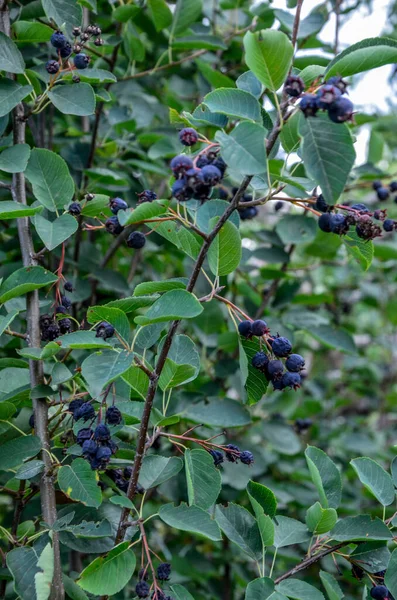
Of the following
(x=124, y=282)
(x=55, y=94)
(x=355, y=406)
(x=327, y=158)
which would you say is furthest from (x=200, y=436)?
(x=355, y=406)

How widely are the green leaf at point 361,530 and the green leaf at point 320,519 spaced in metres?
0.03

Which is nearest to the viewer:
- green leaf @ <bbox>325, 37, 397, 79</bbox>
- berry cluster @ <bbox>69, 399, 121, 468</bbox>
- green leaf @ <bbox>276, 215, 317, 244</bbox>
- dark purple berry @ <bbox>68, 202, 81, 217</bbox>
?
green leaf @ <bbox>325, 37, 397, 79</bbox>

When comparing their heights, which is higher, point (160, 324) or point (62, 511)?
point (160, 324)

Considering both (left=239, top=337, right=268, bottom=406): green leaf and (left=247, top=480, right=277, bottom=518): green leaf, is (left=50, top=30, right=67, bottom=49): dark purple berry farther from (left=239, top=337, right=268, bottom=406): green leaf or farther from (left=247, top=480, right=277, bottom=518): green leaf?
(left=247, top=480, right=277, bottom=518): green leaf

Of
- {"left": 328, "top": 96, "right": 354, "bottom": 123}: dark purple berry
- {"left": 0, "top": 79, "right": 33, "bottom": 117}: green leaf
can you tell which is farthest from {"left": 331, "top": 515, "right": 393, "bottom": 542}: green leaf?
{"left": 0, "top": 79, "right": 33, "bottom": 117}: green leaf

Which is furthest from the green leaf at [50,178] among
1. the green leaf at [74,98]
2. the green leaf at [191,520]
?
the green leaf at [191,520]

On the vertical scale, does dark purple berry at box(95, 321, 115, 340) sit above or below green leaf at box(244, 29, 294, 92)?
below

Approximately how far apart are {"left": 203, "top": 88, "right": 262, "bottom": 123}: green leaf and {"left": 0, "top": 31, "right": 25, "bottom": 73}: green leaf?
1.89 ft

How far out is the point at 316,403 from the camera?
2.74 metres

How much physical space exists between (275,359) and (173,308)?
0.88ft

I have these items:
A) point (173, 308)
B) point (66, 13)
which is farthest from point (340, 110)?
point (66, 13)

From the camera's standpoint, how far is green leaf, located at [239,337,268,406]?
1161 millimetres

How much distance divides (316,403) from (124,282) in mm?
1238

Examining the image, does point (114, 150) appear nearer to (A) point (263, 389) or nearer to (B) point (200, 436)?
(B) point (200, 436)
